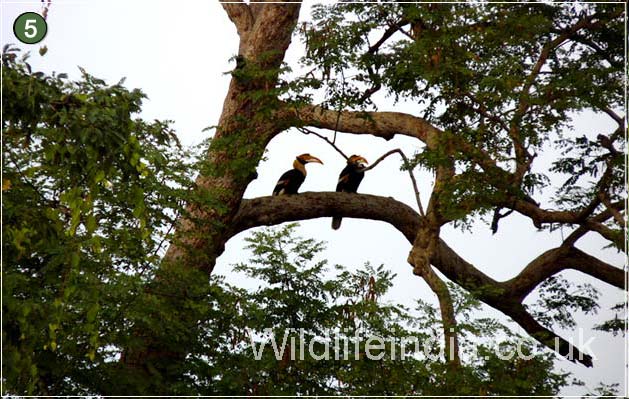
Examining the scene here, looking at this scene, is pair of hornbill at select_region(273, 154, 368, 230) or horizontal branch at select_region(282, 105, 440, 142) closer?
horizontal branch at select_region(282, 105, 440, 142)

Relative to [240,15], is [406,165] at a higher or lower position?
lower

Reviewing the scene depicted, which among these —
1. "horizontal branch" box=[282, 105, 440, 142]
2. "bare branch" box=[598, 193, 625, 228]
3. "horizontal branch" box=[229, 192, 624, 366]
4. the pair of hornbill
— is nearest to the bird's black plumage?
the pair of hornbill

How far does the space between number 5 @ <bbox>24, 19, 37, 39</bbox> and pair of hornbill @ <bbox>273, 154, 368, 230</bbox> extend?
5.83 m

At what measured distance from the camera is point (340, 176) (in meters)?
12.2

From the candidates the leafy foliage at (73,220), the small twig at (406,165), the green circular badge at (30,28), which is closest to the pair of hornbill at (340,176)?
the small twig at (406,165)

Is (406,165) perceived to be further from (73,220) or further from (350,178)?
(73,220)

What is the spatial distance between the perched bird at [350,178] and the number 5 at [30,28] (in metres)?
6.41

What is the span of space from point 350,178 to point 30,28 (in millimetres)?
6613

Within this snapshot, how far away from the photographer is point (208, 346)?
Result: 27.2 feet

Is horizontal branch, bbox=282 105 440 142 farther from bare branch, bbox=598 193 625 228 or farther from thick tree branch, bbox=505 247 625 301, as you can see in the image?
bare branch, bbox=598 193 625 228

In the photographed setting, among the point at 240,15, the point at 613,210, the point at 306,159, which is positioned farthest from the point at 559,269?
the point at 240,15

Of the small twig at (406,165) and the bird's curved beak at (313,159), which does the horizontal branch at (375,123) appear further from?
the small twig at (406,165)

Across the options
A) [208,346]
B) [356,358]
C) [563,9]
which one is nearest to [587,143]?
[563,9]

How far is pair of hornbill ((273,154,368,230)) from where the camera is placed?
11.6 metres
